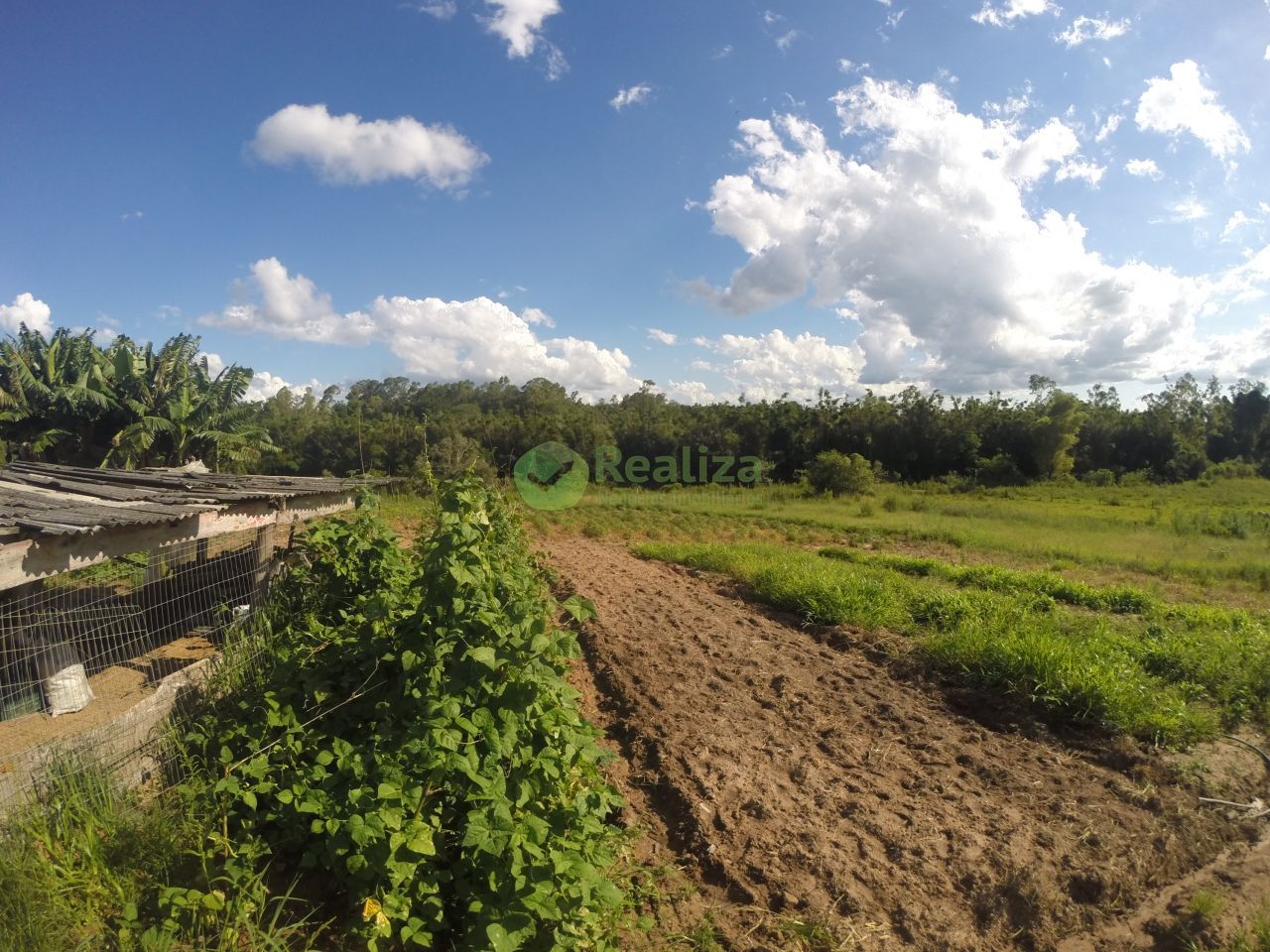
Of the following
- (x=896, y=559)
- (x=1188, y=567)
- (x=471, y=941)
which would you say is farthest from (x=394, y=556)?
(x=1188, y=567)

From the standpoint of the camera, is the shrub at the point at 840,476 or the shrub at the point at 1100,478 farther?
the shrub at the point at 1100,478

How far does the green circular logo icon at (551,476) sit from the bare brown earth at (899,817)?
661 inches

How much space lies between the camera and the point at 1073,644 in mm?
6242

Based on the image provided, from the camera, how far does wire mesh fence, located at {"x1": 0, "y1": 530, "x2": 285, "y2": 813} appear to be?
3.29 m

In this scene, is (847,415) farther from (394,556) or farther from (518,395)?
(394,556)

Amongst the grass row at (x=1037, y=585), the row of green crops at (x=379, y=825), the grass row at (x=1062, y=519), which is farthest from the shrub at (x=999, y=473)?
the row of green crops at (x=379, y=825)

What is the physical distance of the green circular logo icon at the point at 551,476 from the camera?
889 inches

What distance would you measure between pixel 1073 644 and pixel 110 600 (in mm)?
9534

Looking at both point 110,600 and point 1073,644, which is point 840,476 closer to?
point 1073,644

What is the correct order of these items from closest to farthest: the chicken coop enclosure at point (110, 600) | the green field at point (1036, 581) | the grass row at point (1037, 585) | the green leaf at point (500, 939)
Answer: the green leaf at point (500, 939) → the chicken coop enclosure at point (110, 600) → the green field at point (1036, 581) → the grass row at point (1037, 585)

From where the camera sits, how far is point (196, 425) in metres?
15.6
